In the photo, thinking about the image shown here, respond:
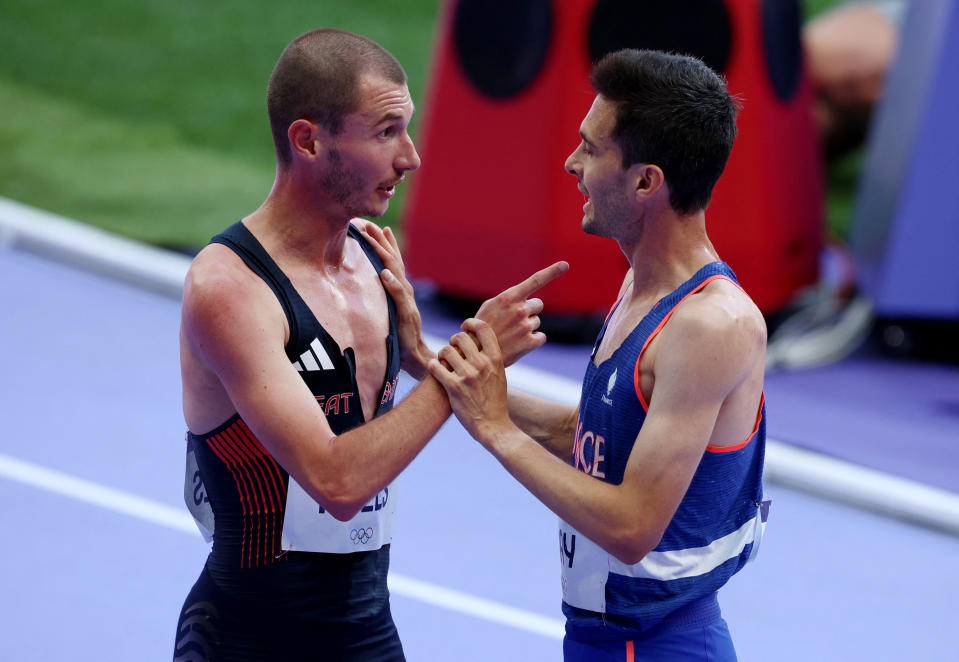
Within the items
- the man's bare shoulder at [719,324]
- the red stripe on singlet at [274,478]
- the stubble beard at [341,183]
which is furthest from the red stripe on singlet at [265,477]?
the man's bare shoulder at [719,324]

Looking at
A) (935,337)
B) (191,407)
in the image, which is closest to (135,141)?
(935,337)

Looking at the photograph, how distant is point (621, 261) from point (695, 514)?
190 inches

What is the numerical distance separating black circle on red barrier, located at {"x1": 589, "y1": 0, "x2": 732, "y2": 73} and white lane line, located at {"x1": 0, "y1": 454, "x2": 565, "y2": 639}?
3415 mm

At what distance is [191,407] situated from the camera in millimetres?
3062

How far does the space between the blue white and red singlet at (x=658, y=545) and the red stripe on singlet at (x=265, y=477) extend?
2.31ft

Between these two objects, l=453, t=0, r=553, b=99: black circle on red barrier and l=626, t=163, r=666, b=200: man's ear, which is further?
l=453, t=0, r=553, b=99: black circle on red barrier

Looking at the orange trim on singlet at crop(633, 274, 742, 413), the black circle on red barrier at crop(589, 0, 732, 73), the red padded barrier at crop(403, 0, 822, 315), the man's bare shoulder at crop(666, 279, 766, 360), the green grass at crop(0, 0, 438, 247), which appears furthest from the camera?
the green grass at crop(0, 0, 438, 247)

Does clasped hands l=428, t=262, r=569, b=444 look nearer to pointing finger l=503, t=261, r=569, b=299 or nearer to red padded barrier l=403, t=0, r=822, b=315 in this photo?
pointing finger l=503, t=261, r=569, b=299

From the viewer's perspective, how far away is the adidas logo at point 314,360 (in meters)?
2.98

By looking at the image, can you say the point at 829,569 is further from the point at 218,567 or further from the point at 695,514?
the point at 218,567

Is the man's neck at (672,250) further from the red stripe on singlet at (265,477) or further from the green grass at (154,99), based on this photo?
the green grass at (154,99)

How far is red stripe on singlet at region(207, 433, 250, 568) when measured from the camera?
9.95 feet

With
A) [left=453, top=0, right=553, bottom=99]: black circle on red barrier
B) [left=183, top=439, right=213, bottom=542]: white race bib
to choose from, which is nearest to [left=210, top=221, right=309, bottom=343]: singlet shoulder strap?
[left=183, top=439, right=213, bottom=542]: white race bib

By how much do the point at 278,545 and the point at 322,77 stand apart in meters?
1.11
